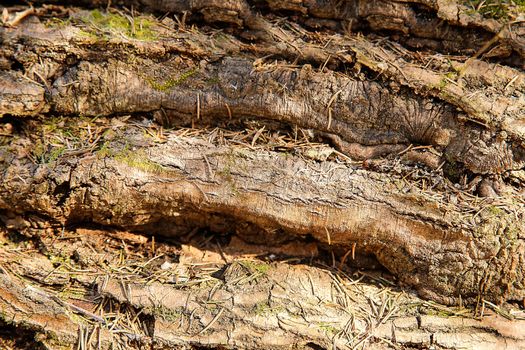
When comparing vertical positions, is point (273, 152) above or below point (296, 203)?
above

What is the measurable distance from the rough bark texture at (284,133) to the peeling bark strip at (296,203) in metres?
0.01

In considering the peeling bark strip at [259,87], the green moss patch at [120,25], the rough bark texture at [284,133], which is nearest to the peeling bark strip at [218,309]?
the rough bark texture at [284,133]

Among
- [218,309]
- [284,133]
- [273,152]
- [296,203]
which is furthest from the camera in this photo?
[284,133]

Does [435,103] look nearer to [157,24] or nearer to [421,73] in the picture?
[421,73]

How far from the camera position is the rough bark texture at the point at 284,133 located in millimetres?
2955

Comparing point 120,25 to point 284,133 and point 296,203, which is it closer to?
point 284,133

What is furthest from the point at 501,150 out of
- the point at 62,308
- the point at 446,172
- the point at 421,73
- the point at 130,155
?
the point at 62,308

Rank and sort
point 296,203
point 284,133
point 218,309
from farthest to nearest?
1. point 284,133
2. point 296,203
3. point 218,309

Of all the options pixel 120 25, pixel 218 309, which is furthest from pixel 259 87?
pixel 218 309

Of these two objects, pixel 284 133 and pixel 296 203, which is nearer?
pixel 296 203

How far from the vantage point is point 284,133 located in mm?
3271

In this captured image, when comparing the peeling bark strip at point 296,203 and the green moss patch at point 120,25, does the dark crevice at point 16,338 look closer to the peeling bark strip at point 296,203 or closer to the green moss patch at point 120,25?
the peeling bark strip at point 296,203

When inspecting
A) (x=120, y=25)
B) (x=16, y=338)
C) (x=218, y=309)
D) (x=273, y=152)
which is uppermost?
(x=120, y=25)

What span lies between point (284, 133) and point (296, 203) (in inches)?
20.9
